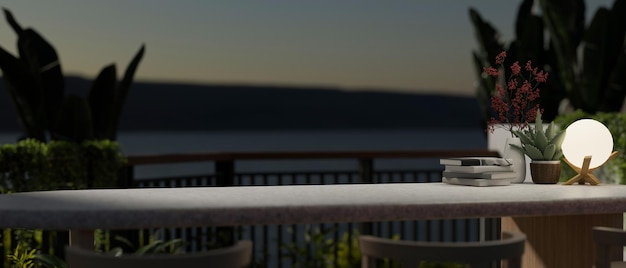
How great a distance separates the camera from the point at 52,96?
5.66m

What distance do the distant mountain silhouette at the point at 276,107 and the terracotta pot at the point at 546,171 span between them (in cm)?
1164

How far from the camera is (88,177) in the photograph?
5.00 metres

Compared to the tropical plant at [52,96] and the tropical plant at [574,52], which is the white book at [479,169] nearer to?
the tropical plant at [52,96]

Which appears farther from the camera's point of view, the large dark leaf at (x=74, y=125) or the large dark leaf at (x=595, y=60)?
the large dark leaf at (x=595, y=60)

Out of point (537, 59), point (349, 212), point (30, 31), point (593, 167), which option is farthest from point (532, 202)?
point (537, 59)

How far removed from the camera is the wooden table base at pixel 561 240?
274 cm

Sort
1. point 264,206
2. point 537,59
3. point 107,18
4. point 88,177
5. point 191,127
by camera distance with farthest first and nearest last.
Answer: point 191,127 < point 107,18 < point 537,59 < point 88,177 < point 264,206

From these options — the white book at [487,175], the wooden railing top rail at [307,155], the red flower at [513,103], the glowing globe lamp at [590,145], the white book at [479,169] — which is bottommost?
the wooden railing top rail at [307,155]

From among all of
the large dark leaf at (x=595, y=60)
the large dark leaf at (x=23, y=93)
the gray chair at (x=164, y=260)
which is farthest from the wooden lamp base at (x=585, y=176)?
the large dark leaf at (x=595, y=60)

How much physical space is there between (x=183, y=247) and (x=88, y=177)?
77 cm

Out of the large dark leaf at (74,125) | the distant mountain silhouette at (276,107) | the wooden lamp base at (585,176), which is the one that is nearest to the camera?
the wooden lamp base at (585,176)

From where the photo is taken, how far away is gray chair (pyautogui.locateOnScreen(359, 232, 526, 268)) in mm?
1851

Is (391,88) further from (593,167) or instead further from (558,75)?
(593,167)

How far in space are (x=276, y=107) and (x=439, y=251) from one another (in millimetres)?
14554
